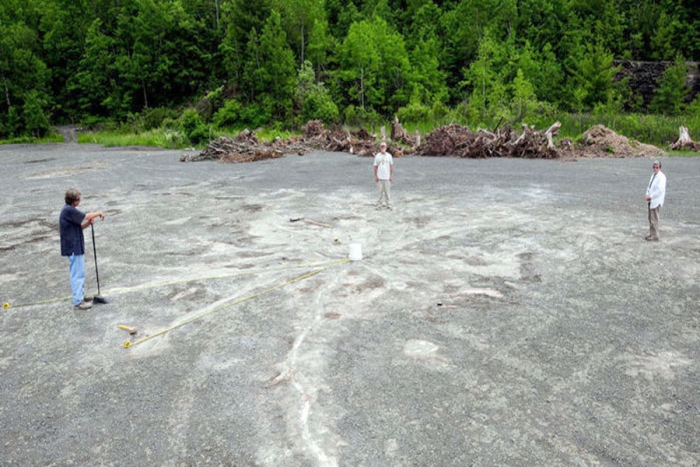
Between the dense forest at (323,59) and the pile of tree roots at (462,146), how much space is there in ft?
43.7

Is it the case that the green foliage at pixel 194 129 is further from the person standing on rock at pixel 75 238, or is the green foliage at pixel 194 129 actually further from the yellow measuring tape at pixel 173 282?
the person standing on rock at pixel 75 238

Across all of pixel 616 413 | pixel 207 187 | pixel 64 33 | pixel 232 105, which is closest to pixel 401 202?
pixel 207 187

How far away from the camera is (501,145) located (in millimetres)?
23891

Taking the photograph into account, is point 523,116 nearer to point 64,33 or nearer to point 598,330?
point 598,330

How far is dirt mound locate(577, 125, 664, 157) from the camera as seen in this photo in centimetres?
2386

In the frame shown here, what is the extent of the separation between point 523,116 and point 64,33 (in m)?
60.1

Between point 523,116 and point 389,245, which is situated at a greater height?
point 523,116

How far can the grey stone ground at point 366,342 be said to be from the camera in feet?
14.9

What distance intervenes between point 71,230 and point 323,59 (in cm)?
5280

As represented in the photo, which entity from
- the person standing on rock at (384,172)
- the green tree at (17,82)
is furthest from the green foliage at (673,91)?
the green tree at (17,82)

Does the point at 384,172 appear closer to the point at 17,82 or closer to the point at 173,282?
the point at 173,282

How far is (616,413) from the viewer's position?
480cm

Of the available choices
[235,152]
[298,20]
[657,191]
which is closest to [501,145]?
[235,152]

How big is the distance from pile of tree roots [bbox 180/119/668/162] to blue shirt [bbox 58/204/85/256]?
18042 mm
